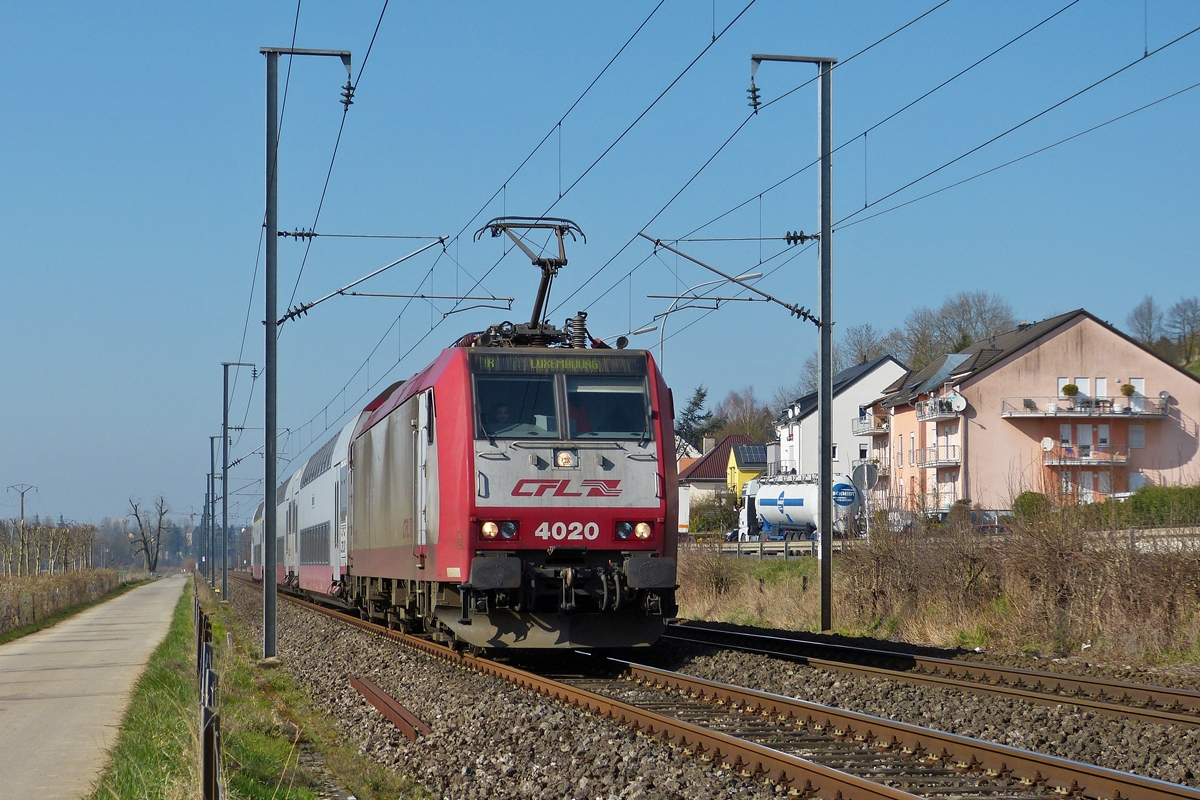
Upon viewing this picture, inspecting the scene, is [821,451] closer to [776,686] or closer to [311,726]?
[776,686]

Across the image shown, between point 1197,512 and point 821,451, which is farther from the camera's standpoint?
point 821,451

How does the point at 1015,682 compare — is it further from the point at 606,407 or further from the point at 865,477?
the point at 865,477

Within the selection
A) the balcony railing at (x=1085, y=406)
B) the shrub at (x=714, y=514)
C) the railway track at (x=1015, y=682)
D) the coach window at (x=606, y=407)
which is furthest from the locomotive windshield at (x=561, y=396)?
the shrub at (x=714, y=514)

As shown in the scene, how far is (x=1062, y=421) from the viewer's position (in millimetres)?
59469

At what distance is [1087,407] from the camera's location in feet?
191

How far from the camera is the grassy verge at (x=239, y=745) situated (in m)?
8.66

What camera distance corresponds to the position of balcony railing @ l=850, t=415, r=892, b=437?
252 feet

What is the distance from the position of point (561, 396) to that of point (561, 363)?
1.29ft

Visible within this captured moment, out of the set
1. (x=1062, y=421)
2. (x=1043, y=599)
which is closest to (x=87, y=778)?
(x=1043, y=599)

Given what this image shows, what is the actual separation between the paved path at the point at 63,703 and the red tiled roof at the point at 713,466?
74368mm

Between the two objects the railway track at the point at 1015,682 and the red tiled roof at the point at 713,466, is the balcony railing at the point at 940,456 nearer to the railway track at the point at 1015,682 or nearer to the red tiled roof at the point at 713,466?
the red tiled roof at the point at 713,466

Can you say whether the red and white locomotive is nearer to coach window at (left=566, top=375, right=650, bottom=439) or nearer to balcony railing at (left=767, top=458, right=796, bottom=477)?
coach window at (left=566, top=375, right=650, bottom=439)

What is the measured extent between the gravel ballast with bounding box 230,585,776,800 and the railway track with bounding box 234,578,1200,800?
0.63ft

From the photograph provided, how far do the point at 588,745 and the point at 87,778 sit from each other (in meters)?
3.73
